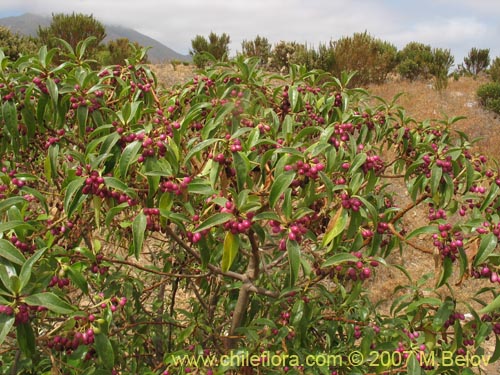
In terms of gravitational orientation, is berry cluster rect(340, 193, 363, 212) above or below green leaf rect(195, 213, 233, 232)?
above

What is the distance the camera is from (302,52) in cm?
1683

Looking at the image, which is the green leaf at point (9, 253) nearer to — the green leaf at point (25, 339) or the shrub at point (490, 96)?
the green leaf at point (25, 339)

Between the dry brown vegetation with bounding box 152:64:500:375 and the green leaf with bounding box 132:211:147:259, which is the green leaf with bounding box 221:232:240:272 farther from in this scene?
the dry brown vegetation with bounding box 152:64:500:375

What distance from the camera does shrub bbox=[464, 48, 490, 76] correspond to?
→ 2194cm

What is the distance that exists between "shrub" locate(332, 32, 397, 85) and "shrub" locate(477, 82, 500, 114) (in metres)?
4.44

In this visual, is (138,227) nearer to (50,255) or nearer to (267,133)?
(50,255)

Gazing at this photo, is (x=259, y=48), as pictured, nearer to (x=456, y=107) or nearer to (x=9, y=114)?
(x=456, y=107)

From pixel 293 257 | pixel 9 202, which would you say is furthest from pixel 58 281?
pixel 293 257

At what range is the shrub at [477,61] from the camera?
72.0 feet

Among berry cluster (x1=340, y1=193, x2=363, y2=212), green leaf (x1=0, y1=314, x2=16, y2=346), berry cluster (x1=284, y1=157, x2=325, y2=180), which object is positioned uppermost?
berry cluster (x1=284, y1=157, x2=325, y2=180)

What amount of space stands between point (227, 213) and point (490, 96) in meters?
14.2

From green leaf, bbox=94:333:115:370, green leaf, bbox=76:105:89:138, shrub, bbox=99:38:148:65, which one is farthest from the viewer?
shrub, bbox=99:38:148:65

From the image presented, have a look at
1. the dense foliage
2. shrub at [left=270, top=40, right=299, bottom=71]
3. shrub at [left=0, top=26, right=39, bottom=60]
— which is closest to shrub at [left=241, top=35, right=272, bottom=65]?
shrub at [left=270, top=40, right=299, bottom=71]

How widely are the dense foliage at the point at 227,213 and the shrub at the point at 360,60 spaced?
47.4 feet
